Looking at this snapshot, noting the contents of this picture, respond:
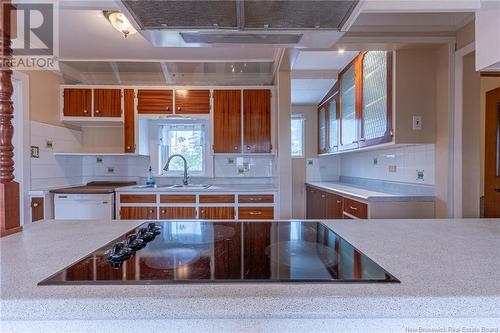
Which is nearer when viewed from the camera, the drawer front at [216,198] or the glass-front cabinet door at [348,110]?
the glass-front cabinet door at [348,110]

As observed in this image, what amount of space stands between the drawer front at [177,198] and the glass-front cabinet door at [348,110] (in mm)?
1859

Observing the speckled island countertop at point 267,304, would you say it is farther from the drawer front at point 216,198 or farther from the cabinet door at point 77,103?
the cabinet door at point 77,103

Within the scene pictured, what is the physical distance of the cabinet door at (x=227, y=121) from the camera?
359 cm

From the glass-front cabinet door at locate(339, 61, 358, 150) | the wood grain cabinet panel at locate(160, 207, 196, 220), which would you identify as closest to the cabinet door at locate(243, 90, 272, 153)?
the glass-front cabinet door at locate(339, 61, 358, 150)

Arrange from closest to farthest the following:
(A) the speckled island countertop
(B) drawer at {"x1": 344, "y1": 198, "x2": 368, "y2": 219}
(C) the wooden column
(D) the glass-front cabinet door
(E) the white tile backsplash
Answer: (A) the speckled island countertop < (C) the wooden column < (B) drawer at {"x1": 344, "y1": 198, "x2": 368, "y2": 219} < (E) the white tile backsplash < (D) the glass-front cabinet door

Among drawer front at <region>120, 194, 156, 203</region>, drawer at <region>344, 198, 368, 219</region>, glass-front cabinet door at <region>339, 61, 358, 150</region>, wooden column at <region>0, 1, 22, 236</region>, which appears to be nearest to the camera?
wooden column at <region>0, 1, 22, 236</region>

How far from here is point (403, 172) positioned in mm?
2857

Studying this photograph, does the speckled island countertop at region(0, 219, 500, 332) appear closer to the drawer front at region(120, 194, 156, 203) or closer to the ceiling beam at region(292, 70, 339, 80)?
the drawer front at region(120, 194, 156, 203)

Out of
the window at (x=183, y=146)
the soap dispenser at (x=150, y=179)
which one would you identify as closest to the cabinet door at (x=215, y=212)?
the window at (x=183, y=146)

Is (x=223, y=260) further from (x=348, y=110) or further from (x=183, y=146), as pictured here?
(x=183, y=146)

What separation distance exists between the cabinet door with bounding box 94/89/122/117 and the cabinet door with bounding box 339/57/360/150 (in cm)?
269

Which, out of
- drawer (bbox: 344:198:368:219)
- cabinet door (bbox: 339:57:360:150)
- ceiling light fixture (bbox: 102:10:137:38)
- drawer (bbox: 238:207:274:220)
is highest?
ceiling light fixture (bbox: 102:10:137:38)

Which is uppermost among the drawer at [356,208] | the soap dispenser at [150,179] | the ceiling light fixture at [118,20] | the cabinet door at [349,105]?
the ceiling light fixture at [118,20]

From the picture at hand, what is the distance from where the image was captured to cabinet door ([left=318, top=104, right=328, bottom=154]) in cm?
438
